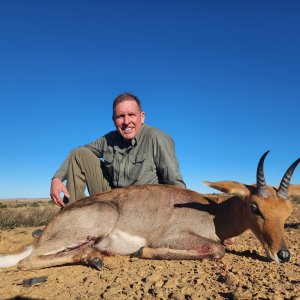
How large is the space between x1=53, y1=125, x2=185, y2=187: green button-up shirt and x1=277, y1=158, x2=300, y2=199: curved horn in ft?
6.76

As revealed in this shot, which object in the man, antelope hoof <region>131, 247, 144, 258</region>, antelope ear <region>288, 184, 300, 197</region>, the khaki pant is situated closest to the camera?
antelope hoof <region>131, 247, 144, 258</region>

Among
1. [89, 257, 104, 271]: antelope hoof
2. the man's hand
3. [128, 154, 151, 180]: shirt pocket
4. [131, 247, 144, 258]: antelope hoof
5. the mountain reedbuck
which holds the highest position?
[128, 154, 151, 180]: shirt pocket

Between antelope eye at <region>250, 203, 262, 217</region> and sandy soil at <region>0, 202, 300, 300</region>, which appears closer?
sandy soil at <region>0, 202, 300, 300</region>

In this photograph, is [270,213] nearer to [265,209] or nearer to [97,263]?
[265,209]

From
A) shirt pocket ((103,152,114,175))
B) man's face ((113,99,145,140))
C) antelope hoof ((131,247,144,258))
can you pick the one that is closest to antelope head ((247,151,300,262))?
antelope hoof ((131,247,144,258))

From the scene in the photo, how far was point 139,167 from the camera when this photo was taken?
7.61 metres

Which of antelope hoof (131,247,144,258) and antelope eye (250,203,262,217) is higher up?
antelope eye (250,203,262,217)

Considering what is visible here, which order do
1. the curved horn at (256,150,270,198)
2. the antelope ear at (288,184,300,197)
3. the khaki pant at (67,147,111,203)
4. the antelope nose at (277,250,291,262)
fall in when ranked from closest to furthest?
the antelope nose at (277,250,291,262) < the curved horn at (256,150,270,198) < the antelope ear at (288,184,300,197) < the khaki pant at (67,147,111,203)

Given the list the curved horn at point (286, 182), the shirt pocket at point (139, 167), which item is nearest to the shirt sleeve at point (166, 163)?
the shirt pocket at point (139, 167)

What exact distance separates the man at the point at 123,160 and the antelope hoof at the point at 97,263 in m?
2.09

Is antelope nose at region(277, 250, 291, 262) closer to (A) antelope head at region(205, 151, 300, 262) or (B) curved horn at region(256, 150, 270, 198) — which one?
(A) antelope head at region(205, 151, 300, 262)

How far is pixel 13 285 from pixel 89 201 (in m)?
1.88

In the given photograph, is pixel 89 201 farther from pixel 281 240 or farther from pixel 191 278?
pixel 281 240

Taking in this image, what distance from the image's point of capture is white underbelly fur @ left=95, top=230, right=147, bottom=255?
6102 mm
